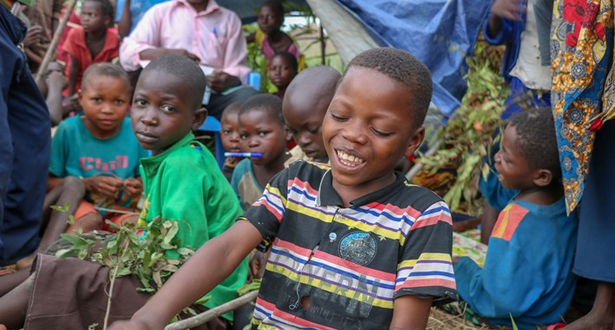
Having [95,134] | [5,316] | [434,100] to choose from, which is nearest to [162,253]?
[5,316]

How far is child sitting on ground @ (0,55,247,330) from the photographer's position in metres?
2.58

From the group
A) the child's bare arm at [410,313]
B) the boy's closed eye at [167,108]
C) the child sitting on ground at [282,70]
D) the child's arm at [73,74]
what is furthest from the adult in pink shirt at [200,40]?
the child's bare arm at [410,313]

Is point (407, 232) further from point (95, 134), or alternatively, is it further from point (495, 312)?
point (95, 134)

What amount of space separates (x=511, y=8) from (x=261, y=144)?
1555 mm

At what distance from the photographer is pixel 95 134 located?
14.7 feet

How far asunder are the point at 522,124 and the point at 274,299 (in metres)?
1.71

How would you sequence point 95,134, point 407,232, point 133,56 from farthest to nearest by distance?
point 133,56
point 95,134
point 407,232

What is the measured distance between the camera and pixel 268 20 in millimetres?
7031

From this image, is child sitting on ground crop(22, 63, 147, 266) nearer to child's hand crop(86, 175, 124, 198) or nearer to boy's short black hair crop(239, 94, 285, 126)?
child's hand crop(86, 175, 124, 198)

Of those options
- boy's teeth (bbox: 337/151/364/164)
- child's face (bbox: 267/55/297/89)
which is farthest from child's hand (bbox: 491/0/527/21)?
child's face (bbox: 267/55/297/89)

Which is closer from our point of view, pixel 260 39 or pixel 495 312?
pixel 495 312

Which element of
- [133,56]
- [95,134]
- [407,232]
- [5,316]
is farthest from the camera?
[133,56]

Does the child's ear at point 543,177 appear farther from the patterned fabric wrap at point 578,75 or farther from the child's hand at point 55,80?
the child's hand at point 55,80

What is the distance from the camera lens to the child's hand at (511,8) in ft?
12.3
